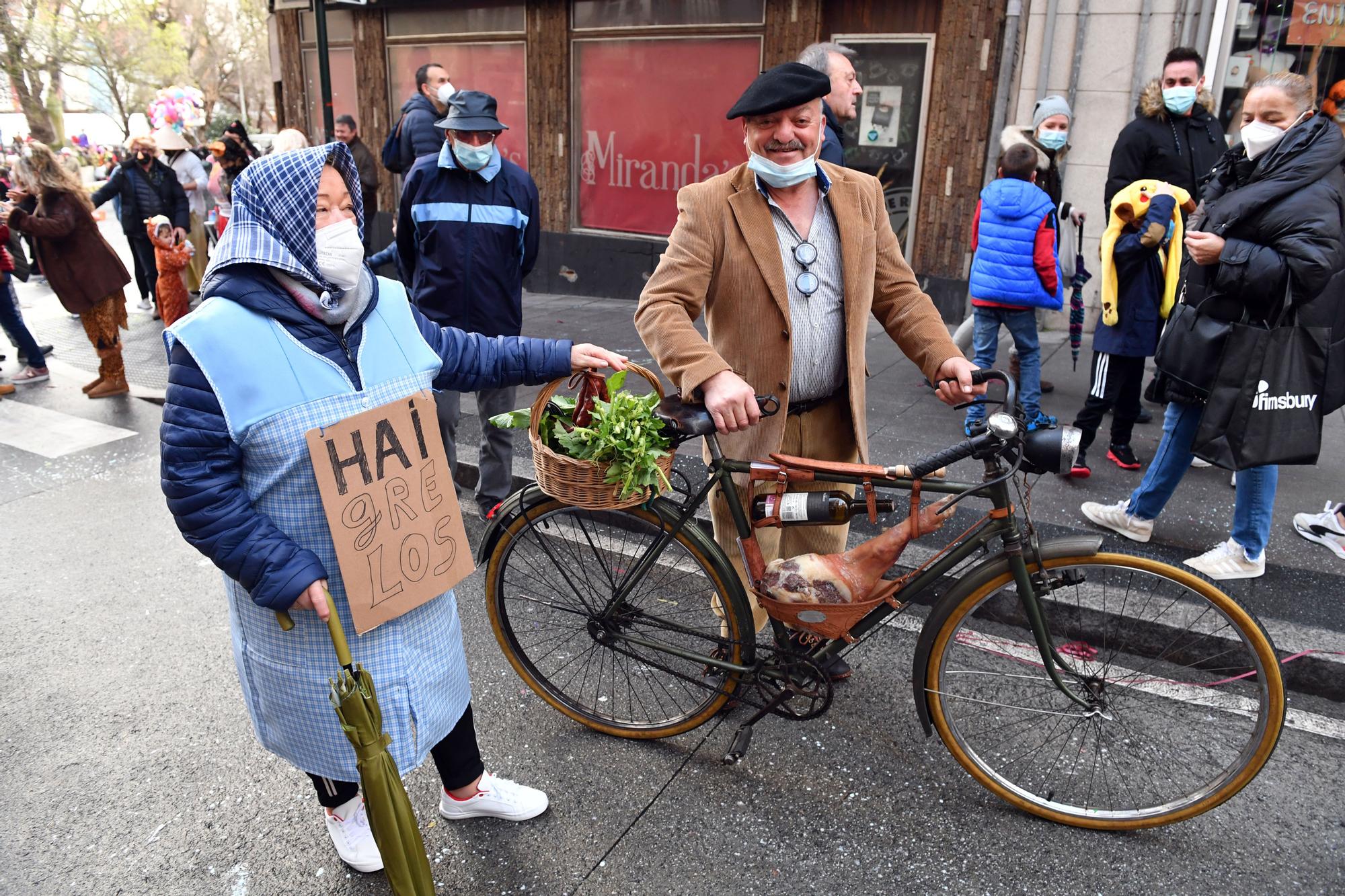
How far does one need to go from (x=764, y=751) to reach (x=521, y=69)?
9943mm

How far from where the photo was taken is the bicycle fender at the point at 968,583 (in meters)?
2.55

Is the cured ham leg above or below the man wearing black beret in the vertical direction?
below

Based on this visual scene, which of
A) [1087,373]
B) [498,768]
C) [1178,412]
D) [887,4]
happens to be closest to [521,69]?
[887,4]

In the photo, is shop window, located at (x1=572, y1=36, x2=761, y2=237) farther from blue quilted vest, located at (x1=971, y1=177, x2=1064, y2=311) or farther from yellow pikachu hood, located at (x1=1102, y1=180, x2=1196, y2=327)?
yellow pikachu hood, located at (x1=1102, y1=180, x2=1196, y2=327)

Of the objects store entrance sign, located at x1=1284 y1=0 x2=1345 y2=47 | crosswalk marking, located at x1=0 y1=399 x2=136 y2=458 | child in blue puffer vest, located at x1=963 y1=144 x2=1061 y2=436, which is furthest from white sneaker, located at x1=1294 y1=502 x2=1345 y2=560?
crosswalk marking, located at x1=0 y1=399 x2=136 y2=458

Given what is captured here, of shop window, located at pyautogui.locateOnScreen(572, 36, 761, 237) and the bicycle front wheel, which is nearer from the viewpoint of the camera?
the bicycle front wheel

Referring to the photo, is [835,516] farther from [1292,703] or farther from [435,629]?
[1292,703]

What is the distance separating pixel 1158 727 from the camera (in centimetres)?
303

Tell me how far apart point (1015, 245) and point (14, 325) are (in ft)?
25.8

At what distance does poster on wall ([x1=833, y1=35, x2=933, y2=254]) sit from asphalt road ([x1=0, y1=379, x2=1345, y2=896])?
6.08 m

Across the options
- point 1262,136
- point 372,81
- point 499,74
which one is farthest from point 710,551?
point 372,81

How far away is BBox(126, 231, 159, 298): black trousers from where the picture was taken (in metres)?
10.3

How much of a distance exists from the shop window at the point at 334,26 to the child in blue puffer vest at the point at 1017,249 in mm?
10169

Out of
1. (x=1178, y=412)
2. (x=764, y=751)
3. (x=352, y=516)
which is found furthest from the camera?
(x=1178, y=412)
